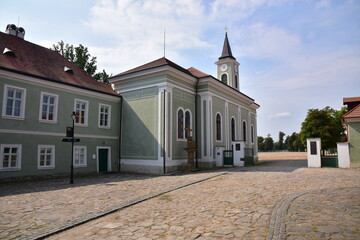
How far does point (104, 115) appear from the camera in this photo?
21.2m

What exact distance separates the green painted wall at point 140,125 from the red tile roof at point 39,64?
79.5 inches

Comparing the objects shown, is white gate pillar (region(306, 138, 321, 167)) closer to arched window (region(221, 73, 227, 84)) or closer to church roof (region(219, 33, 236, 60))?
arched window (region(221, 73, 227, 84))

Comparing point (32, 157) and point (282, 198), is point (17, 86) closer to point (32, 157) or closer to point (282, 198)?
point (32, 157)

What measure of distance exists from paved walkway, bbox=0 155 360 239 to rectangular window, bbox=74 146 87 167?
23.5 ft

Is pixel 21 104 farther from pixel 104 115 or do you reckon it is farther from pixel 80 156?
pixel 104 115

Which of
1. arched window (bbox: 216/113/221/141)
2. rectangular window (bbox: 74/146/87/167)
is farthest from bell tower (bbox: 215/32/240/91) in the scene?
rectangular window (bbox: 74/146/87/167)

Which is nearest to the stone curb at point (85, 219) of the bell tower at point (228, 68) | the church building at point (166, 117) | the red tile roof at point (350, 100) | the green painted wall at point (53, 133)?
the church building at point (166, 117)

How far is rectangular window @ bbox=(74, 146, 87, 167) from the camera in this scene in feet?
61.4

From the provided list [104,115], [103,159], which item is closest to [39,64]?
[104,115]

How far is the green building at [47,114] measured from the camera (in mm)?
15359

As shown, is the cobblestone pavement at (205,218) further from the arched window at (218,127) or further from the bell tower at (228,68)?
the bell tower at (228,68)

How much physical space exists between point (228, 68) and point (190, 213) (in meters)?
30.4

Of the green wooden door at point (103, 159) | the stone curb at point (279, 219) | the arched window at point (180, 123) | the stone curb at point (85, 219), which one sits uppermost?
the arched window at point (180, 123)

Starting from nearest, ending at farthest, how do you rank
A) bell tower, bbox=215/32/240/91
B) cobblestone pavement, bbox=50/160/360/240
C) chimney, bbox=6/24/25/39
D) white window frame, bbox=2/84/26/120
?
cobblestone pavement, bbox=50/160/360/240 < white window frame, bbox=2/84/26/120 < chimney, bbox=6/24/25/39 < bell tower, bbox=215/32/240/91
